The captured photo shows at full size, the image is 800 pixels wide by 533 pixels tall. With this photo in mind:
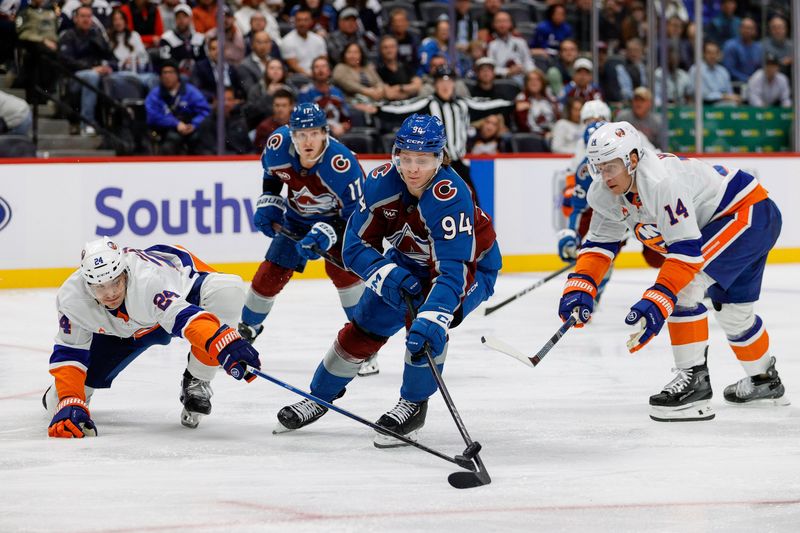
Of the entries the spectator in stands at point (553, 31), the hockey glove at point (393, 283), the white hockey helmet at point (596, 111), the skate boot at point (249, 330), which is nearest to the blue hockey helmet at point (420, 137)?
the hockey glove at point (393, 283)

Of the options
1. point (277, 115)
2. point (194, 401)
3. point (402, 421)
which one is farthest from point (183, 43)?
point (402, 421)

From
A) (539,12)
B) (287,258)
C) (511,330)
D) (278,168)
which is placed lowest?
(511,330)

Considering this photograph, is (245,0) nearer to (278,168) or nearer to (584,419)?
(278,168)

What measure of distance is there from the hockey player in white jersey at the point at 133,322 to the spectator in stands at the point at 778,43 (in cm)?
877

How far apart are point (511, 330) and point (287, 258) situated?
5.01 feet

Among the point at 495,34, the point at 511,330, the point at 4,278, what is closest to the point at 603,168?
the point at 511,330

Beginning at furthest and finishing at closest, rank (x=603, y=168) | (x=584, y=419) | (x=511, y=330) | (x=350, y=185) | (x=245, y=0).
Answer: (x=245, y=0), (x=511, y=330), (x=350, y=185), (x=584, y=419), (x=603, y=168)

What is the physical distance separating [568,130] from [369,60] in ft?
5.77

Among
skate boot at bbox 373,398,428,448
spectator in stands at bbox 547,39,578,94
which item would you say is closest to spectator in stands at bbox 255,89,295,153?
spectator in stands at bbox 547,39,578,94

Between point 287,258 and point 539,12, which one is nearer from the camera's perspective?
point 287,258

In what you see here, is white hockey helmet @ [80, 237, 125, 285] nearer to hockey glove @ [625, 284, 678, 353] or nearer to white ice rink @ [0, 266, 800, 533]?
white ice rink @ [0, 266, 800, 533]

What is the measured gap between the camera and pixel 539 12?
12.7 m

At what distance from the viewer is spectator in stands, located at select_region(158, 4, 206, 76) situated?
9.62m

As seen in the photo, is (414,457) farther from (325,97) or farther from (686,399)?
(325,97)
